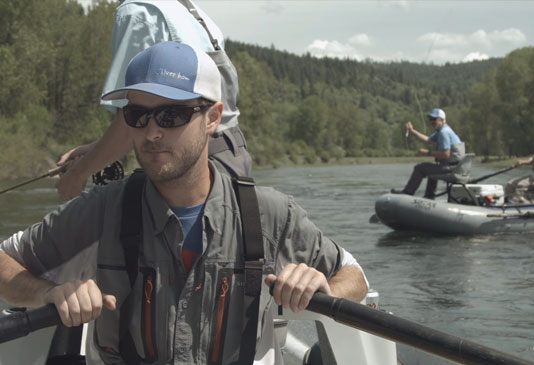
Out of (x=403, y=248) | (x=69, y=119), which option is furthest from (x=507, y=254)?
(x=69, y=119)

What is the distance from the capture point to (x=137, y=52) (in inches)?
112

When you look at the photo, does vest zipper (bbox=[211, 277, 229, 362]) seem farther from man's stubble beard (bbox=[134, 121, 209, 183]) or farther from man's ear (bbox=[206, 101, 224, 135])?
man's ear (bbox=[206, 101, 224, 135])

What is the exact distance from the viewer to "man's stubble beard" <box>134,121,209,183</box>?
6.64 ft

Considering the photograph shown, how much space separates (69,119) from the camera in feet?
143

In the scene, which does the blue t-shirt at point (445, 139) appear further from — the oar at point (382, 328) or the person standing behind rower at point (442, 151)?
the oar at point (382, 328)

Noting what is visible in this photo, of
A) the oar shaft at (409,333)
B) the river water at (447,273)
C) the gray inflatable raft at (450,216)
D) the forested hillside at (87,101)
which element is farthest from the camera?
the forested hillside at (87,101)

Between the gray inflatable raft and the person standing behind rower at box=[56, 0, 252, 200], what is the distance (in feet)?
34.8

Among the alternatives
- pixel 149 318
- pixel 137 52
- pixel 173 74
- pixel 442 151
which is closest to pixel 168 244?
pixel 149 318

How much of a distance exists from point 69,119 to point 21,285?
43.1 meters

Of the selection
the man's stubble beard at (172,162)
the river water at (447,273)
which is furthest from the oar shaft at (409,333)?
the river water at (447,273)

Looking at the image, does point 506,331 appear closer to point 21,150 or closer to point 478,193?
point 478,193

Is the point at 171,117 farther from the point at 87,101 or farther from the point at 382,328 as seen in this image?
the point at 87,101

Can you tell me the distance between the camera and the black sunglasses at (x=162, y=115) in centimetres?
202

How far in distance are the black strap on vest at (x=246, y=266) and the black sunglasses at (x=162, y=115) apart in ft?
0.72
